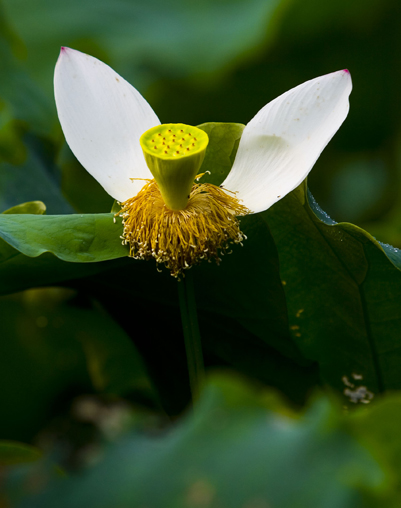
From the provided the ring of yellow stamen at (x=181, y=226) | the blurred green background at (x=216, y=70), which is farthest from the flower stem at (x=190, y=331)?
the blurred green background at (x=216, y=70)

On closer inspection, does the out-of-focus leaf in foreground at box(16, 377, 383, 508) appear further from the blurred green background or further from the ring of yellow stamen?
the blurred green background

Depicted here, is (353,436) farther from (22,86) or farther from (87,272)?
(22,86)

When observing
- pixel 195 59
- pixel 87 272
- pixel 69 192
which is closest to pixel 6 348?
pixel 87 272

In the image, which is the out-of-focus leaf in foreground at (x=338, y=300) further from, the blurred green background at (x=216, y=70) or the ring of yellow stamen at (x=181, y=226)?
the blurred green background at (x=216, y=70)

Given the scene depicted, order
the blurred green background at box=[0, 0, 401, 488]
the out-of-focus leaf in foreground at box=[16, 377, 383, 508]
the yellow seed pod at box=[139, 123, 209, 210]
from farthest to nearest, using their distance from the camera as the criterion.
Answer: the blurred green background at box=[0, 0, 401, 488]
the yellow seed pod at box=[139, 123, 209, 210]
the out-of-focus leaf in foreground at box=[16, 377, 383, 508]

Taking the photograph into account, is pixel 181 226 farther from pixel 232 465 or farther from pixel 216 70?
pixel 216 70

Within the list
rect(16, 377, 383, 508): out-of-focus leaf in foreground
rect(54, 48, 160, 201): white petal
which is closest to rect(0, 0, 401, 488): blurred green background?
rect(54, 48, 160, 201): white petal
